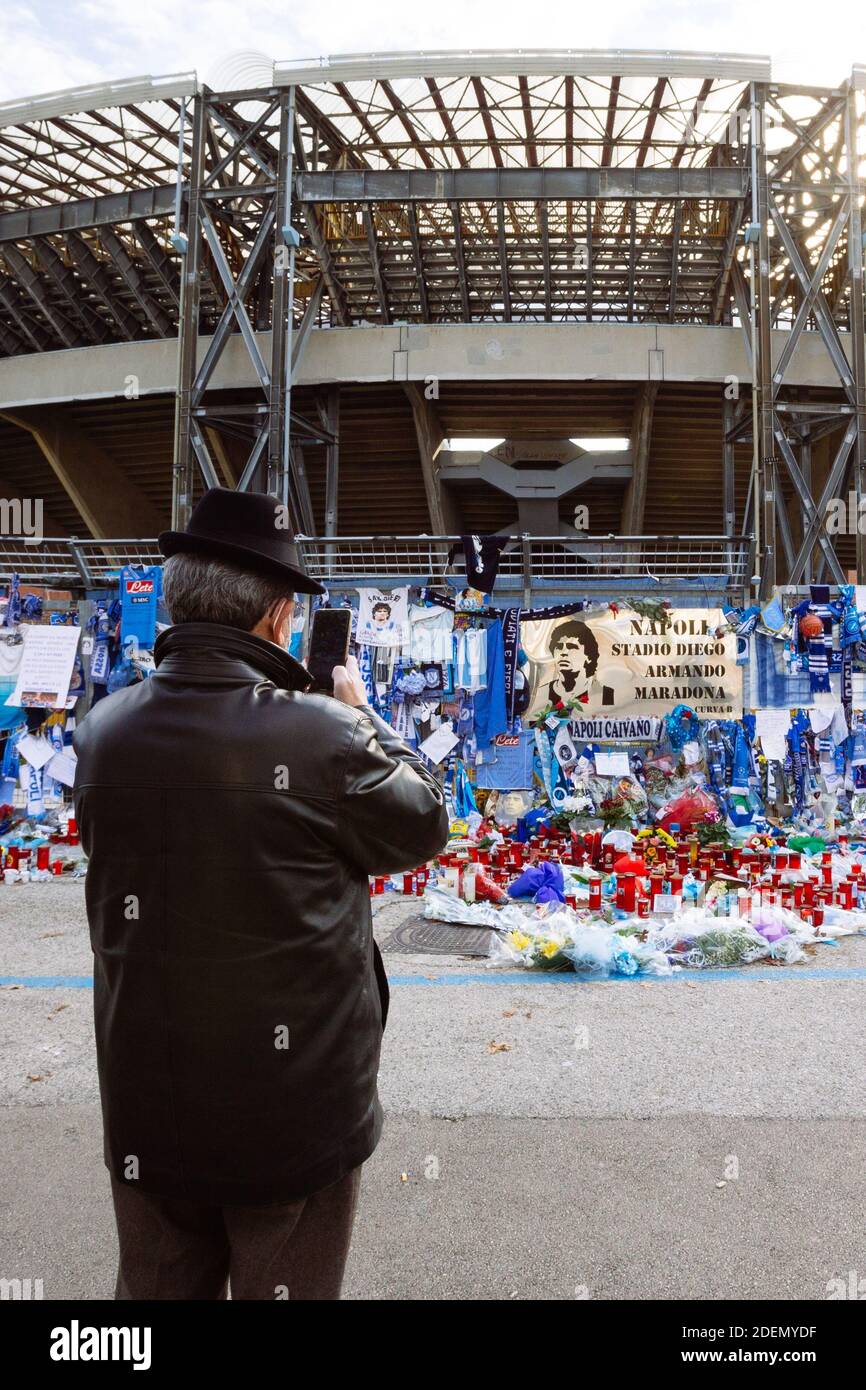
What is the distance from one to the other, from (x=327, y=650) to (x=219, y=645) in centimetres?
34

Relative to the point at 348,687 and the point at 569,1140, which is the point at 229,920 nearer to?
the point at 348,687

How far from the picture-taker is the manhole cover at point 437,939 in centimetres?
580

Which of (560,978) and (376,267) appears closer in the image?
(560,978)

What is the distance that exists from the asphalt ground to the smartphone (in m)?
1.93

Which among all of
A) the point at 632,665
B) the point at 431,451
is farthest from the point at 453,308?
the point at 632,665

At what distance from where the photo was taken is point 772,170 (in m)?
13.9

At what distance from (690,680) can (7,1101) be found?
26.0 feet

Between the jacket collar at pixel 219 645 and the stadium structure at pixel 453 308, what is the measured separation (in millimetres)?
8419

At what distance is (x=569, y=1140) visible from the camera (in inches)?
130

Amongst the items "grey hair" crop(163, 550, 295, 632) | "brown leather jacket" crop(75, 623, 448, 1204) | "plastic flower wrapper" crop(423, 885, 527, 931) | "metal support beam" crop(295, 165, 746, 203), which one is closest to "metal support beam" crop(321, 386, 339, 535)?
"metal support beam" crop(295, 165, 746, 203)

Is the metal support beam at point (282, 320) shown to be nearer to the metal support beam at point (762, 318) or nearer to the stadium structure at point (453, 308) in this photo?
the stadium structure at point (453, 308)

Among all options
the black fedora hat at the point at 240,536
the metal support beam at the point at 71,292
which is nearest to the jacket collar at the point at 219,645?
the black fedora hat at the point at 240,536
